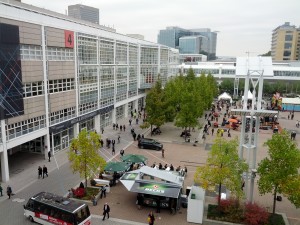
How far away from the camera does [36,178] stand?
82.0 ft

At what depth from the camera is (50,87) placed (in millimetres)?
29969

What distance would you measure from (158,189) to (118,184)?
527 cm

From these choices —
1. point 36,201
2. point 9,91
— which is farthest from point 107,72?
point 36,201

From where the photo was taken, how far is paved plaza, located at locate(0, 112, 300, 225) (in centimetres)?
1931

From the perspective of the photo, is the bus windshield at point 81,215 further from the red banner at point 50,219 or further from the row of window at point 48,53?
the row of window at point 48,53

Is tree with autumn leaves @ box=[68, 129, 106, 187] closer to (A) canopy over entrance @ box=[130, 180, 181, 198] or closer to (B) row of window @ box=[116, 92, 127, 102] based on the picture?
(A) canopy over entrance @ box=[130, 180, 181, 198]

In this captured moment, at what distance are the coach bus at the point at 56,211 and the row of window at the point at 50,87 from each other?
11.5 m

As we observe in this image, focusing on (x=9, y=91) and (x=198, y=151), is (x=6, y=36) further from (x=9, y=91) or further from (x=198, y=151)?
(x=198, y=151)

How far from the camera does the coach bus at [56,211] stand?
16781 mm

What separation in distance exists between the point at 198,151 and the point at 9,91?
2119 centimetres

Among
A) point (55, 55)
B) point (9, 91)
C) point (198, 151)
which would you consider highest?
point (55, 55)

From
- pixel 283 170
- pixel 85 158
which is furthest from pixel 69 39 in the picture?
pixel 283 170

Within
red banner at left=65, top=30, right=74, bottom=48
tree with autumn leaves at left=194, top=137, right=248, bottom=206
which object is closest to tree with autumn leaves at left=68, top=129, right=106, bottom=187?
tree with autumn leaves at left=194, top=137, right=248, bottom=206

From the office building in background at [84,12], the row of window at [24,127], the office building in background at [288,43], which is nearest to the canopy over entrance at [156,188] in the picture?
the row of window at [24,127]
